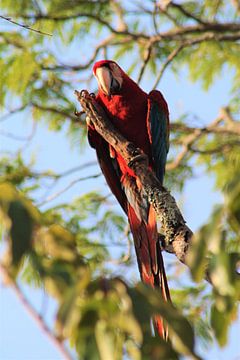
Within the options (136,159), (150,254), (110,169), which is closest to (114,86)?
(110,169)

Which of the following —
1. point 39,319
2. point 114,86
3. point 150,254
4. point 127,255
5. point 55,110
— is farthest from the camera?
point 55,110

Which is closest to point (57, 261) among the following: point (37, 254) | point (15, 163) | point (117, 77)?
point (37, 254)

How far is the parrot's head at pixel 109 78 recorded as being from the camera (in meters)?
3.20

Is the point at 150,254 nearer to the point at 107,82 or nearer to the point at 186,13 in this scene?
the point at 107,82

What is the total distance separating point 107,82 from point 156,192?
0.94 m

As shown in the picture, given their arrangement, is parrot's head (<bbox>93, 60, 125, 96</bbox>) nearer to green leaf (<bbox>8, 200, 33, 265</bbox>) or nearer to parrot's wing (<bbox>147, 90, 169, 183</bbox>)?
parrot's wing (<bbox>147, 90, 169, 183</bbox>)

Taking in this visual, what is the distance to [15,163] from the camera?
5195mm

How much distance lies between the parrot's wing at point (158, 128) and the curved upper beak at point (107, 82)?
165mm

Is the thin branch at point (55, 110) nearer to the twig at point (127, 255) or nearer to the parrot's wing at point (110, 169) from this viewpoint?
the twig at point (127, 255)

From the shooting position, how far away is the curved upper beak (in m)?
3.19

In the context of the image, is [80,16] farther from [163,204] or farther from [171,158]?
[163,204]

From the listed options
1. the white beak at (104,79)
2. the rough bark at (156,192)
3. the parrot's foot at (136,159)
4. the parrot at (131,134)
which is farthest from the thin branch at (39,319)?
the white beak at (104,79)

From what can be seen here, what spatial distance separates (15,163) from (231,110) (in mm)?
1717

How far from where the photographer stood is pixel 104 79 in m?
3.23
